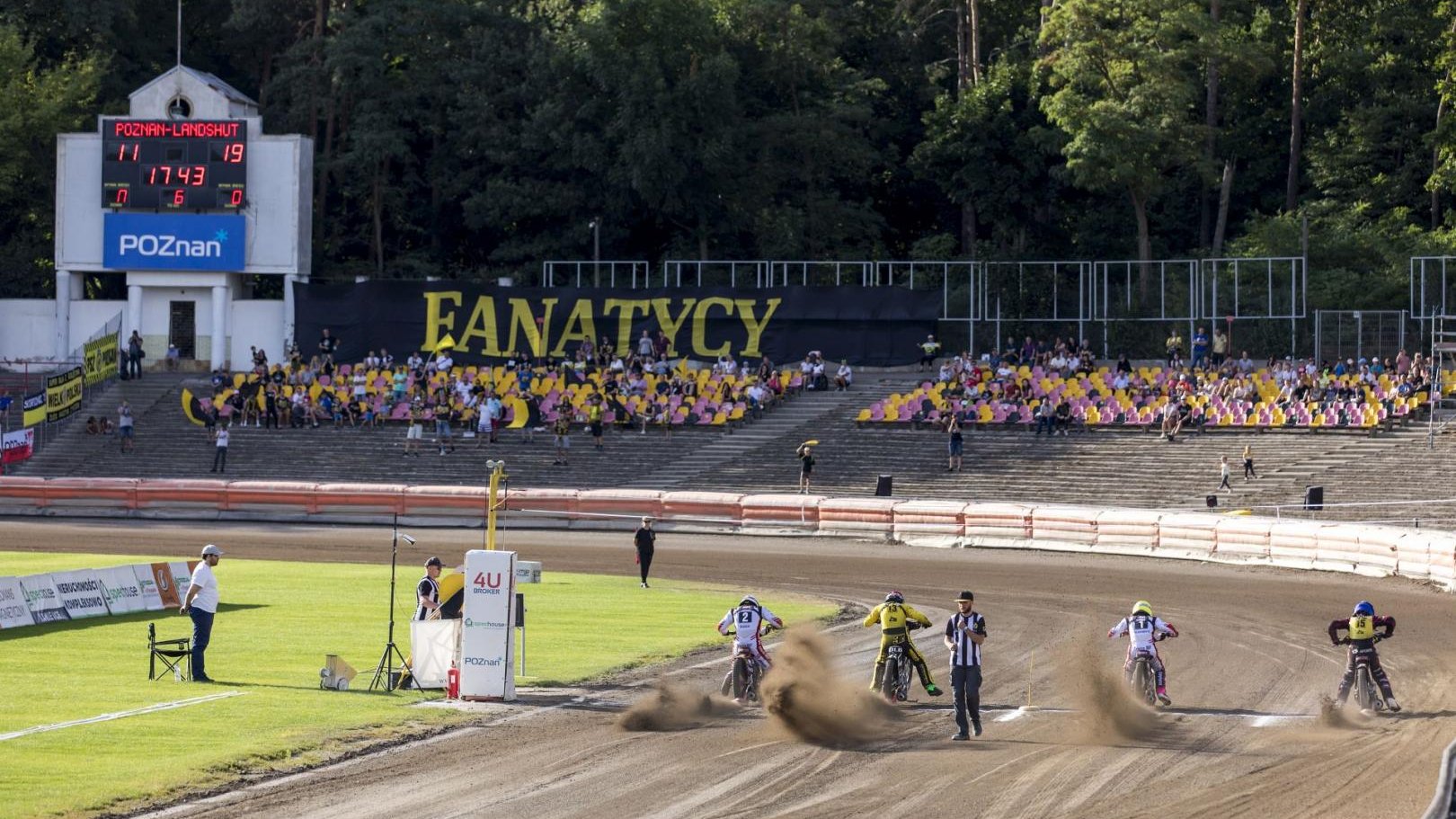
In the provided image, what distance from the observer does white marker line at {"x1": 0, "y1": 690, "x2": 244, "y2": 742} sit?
18.7 meters

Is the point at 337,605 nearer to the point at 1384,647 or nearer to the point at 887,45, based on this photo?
the point at 1384,647

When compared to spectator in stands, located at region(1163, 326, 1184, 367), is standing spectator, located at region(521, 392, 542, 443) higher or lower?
lower

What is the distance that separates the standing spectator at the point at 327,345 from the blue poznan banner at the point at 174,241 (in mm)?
3973

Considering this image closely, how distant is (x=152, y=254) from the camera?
62.2 meters

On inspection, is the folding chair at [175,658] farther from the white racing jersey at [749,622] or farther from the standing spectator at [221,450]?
the standing spectator at [221,450]

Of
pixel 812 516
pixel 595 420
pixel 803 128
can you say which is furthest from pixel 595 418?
pixel 803 128

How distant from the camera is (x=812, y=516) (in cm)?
4578

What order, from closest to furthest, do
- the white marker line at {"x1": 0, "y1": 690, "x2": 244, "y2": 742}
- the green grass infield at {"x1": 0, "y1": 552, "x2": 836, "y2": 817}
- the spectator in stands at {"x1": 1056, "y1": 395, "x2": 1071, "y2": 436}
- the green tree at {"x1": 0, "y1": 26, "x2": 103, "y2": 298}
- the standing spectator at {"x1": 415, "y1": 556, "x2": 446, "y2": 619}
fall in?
the green grass infield at {"x1": 0, "y1": 552, "x2": 836, "y2": 817} < the white marker line at {"x1": 0, "y1": 690, "x2": 244, "y2": 742} < the standing spectator at {"x1": 415, "y1": 556, "x2": 446, "y2": 619} < the spectator in stands at {"x1": 1056, "y1": 395, "x2": 1071, "y2": 436} < the green tree at {"x1": 0, "y1": 26, "x2": 103, "y2": 298}

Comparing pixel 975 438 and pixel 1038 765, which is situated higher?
pixel 975 438

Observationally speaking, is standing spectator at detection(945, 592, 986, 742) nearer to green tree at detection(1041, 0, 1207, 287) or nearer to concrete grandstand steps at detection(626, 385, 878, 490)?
concrete grandstand steps at detection(626, 385, 878, 490)

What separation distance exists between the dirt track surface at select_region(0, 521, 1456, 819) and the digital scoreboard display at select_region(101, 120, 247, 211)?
1526 inches

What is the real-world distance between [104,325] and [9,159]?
1021 cm

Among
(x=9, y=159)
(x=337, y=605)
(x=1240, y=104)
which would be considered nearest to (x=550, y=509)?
(x=337, y=605)

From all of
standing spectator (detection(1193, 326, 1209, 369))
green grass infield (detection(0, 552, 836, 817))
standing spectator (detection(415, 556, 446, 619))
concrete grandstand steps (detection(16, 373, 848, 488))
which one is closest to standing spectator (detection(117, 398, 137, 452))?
concrete grandstand steps (detection(16, 373, 848, 488))
